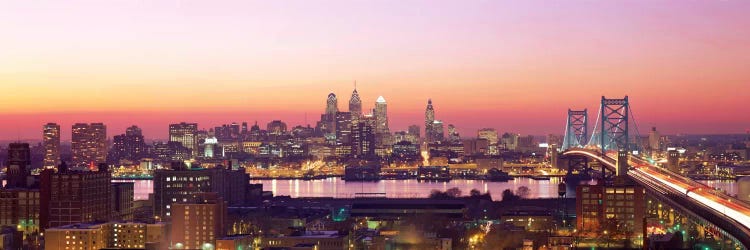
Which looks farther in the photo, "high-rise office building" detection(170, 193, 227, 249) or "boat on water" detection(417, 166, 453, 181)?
"boat on water" detection(417, 166, 453, 181)

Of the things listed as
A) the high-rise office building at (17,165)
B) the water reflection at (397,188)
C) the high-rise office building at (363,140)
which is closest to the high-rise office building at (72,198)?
the high-rise office building at (17,165)

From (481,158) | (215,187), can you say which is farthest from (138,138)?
(215,187)

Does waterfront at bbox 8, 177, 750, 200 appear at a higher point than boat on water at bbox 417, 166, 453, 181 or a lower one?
lower

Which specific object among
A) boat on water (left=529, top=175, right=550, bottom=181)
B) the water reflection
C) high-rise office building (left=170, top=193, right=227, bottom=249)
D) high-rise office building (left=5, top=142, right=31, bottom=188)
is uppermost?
high-rise office building (left=5, top=142, right=31, bottom=188)

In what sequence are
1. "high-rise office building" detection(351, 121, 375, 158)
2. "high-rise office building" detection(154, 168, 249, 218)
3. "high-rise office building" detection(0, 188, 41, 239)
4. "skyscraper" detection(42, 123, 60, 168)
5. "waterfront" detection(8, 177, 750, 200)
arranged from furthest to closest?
"high-rise office building" detection(351, 121, 375, 158) < "skyscraper" detection(42, 123, 60, 168) < "waterfront" detection(8, 177, 750, 200) < "high-rise office building" detection(154, 168, 249, 218) < "high-rise office building" detection(0, 188, 41, 239)

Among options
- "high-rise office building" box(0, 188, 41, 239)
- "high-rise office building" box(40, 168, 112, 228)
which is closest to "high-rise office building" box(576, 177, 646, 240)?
"high-rise office building" box(40, 168, 112, 228)

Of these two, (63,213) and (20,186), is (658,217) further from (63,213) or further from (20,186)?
(20,186)

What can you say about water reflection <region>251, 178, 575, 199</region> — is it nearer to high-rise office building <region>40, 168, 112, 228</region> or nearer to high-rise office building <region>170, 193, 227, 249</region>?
high-rise office building <region>40, 168, 112, 228</region>
